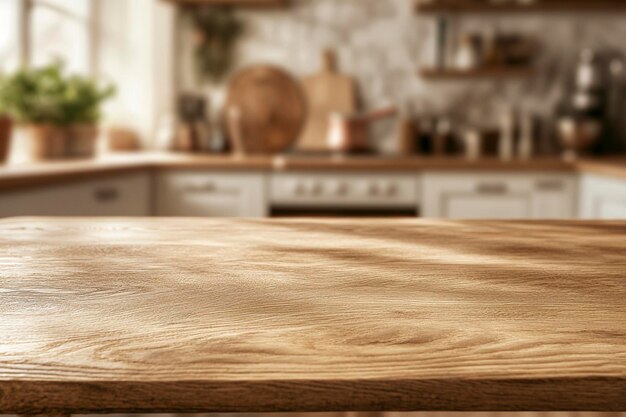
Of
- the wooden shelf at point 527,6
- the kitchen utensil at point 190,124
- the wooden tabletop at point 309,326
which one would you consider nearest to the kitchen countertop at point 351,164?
the kitchen utensil at point 190,124

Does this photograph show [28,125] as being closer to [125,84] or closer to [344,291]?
[125,84]

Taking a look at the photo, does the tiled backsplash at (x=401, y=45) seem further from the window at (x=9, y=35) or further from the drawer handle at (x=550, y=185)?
the window at (x=9, y=35)

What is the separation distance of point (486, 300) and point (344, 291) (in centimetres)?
A: 15

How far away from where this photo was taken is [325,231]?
1.24m

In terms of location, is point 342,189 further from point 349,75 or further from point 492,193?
point 349,75

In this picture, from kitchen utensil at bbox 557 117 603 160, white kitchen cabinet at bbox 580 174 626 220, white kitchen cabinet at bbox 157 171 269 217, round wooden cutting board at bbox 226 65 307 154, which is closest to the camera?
white kitchen cabinet at bbox 580 174 626 220

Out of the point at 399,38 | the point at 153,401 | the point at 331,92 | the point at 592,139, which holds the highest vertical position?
the point at 399,38

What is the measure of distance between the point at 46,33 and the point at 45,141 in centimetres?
74

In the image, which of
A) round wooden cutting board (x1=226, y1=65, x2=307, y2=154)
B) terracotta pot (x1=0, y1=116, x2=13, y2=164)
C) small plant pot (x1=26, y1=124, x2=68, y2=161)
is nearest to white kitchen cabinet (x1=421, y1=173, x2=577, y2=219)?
round wooden cutting board (x1=226, y1=65, x2=307, y2=154)

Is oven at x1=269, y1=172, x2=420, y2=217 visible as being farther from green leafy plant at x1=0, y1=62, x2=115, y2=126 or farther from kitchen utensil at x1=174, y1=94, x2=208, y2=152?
green leafy plant at x1=0, y1=62, x2=115, y2=126

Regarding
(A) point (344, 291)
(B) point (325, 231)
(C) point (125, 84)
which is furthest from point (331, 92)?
(A) point (344, 291)

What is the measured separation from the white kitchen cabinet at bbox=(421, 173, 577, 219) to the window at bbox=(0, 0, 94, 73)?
1.97m

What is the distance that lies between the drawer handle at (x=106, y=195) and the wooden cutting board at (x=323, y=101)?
129 centimetres

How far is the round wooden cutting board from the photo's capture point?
13.6 ft
